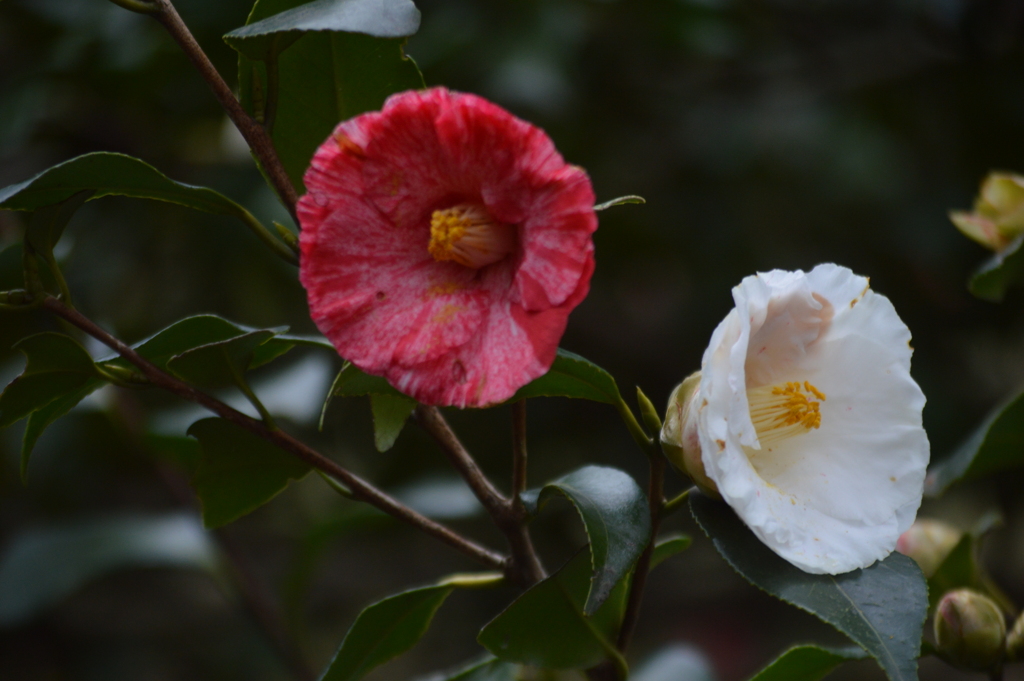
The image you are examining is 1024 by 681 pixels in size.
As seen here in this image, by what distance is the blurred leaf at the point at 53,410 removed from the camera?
0.65m

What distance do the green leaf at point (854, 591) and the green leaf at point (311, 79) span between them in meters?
0.38

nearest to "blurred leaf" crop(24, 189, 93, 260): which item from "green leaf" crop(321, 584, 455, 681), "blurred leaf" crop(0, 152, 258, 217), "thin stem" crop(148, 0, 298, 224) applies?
"blurred leaf" crop(0, 152, 258, 217)

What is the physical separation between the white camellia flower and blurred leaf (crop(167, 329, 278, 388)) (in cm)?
30

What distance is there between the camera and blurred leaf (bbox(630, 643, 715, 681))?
39.2 inches

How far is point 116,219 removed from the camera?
71.0 inches

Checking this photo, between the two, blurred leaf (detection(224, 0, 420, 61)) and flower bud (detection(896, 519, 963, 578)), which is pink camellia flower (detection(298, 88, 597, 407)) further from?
flower bud (detection(896, 519, 963, 578))

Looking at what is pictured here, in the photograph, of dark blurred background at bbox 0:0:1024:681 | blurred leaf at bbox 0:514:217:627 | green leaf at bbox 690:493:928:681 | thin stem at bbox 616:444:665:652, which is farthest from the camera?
dark blurred background at bbox 0:0:1024:681

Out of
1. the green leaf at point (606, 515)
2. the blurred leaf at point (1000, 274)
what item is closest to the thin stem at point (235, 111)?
the green leaf at point (606, 515)

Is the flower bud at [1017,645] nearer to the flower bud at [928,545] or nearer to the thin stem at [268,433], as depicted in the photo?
the flower bud at [928,545]

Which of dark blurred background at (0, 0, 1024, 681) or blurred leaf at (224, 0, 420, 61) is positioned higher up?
blurred leaf at (224, 0, 420, 61)

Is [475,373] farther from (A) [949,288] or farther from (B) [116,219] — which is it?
(A) [949,288]

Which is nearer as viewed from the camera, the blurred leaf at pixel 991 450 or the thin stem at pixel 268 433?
the thin stem at pixel 268 433

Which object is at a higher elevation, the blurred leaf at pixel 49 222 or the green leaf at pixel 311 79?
the green leaf at pixel 311 79

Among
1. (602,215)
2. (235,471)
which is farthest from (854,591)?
(602,215)
